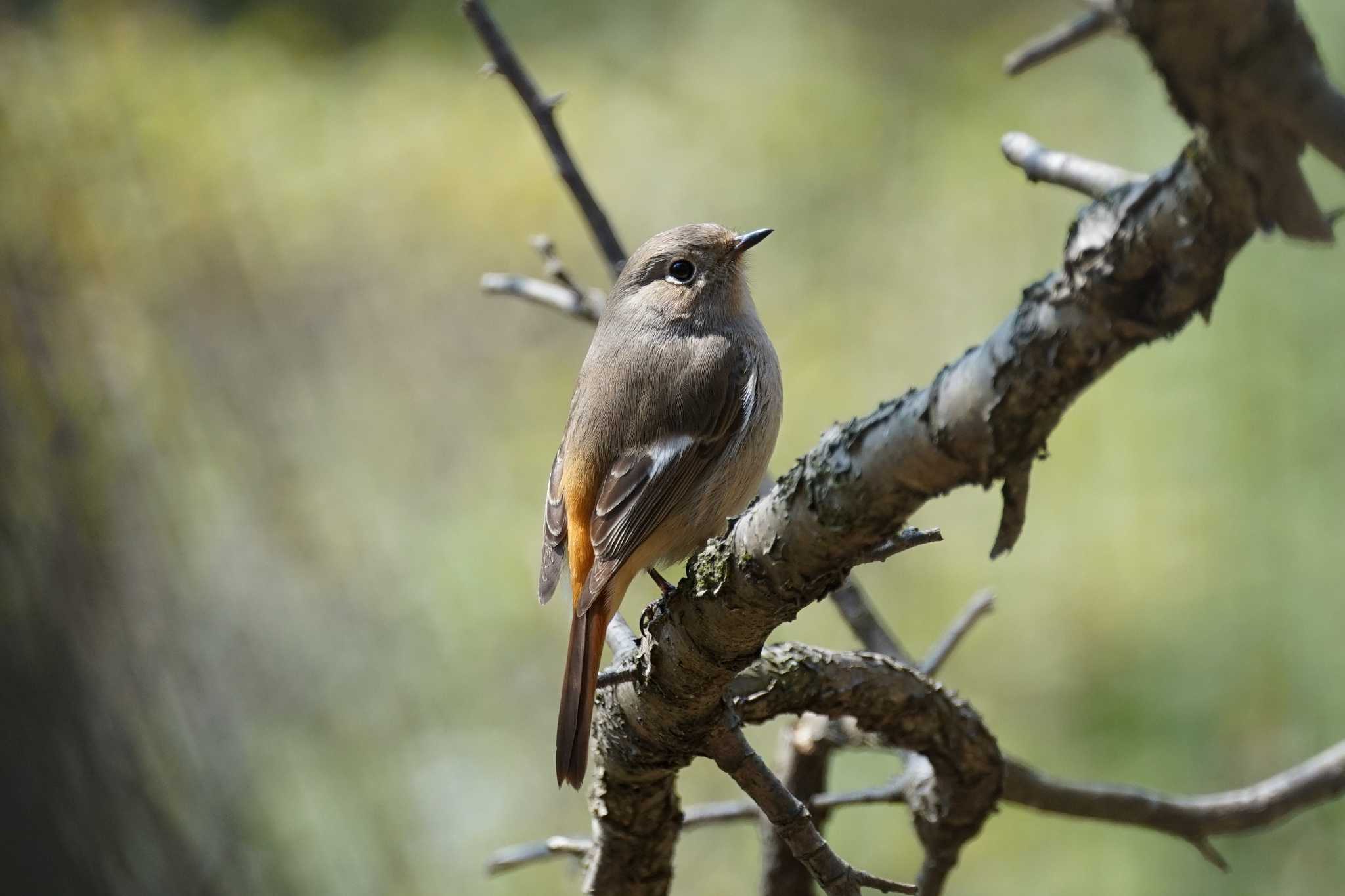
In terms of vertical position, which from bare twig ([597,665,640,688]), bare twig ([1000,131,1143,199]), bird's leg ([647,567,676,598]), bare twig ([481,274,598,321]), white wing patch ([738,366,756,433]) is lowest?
bare twig ([597,665,640,688])

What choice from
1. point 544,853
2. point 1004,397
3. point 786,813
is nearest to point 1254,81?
point 1004,397

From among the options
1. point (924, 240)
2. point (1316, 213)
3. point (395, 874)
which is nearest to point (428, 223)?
point (924, 240)

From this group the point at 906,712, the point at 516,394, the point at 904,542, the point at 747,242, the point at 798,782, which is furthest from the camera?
the point at 516,394

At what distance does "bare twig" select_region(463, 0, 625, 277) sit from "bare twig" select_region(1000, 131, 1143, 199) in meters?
1.01

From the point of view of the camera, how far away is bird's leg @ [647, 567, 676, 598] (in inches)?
64.0

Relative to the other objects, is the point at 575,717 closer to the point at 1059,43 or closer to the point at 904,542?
the point at 904,542

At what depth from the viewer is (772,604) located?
1315 millimetres

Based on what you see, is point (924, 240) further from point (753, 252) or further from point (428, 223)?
point (428, 223)

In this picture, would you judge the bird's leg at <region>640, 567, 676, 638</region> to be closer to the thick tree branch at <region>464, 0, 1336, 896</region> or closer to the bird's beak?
the thick tree branch at <region>464, 0, 1336, 896</region>

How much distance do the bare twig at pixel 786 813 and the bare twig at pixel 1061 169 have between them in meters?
0.84

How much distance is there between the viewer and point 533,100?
2.43 meters

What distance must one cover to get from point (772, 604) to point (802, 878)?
1340 millimetres

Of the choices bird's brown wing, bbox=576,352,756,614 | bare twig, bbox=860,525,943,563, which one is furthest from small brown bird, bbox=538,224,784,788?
bare twig, bbox=860,525,943,563

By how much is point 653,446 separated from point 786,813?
0.85 metres
